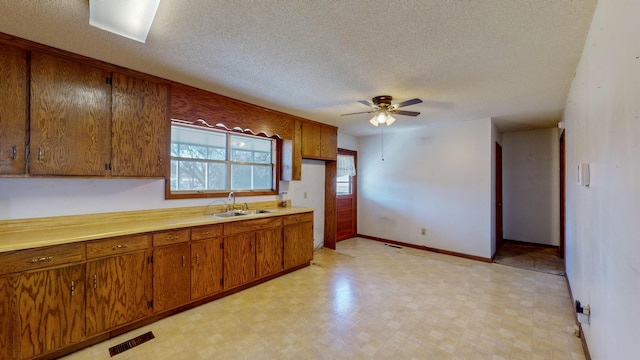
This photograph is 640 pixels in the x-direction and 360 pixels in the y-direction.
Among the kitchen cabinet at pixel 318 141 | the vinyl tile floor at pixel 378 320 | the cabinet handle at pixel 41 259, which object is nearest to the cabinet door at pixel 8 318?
the cabinet handle at pixel 41 259

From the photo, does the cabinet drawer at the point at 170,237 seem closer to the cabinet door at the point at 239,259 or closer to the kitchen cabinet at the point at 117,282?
the kitchen cabinet at the point at 117,282

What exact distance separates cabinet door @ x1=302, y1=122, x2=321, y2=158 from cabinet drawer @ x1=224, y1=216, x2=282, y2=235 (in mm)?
1315

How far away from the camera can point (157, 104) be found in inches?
105

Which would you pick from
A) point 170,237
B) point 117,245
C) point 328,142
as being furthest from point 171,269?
point 328,142

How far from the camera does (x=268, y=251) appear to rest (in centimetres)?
342

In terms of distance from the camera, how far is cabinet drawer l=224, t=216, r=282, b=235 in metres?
3.00

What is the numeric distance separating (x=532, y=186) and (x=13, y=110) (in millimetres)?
7341

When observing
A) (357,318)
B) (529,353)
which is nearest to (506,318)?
(529,353)

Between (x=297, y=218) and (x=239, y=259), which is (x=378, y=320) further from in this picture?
(x=297, y=218)

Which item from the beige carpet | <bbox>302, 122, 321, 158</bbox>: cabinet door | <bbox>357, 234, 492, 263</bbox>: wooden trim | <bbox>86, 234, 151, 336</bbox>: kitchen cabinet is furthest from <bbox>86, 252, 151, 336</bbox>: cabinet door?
the beige carpet

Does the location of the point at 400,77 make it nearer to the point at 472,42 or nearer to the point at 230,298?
the point at 472,42

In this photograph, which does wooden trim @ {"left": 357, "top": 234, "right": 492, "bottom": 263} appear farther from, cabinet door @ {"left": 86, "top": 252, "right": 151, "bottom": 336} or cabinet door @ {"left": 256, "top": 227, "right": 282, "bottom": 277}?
cabinet door @ {"left": 86, "top": 252, "right": 151, "bottom": 336}

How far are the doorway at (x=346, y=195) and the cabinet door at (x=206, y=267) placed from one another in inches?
119

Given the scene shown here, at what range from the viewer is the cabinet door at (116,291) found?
210cm
